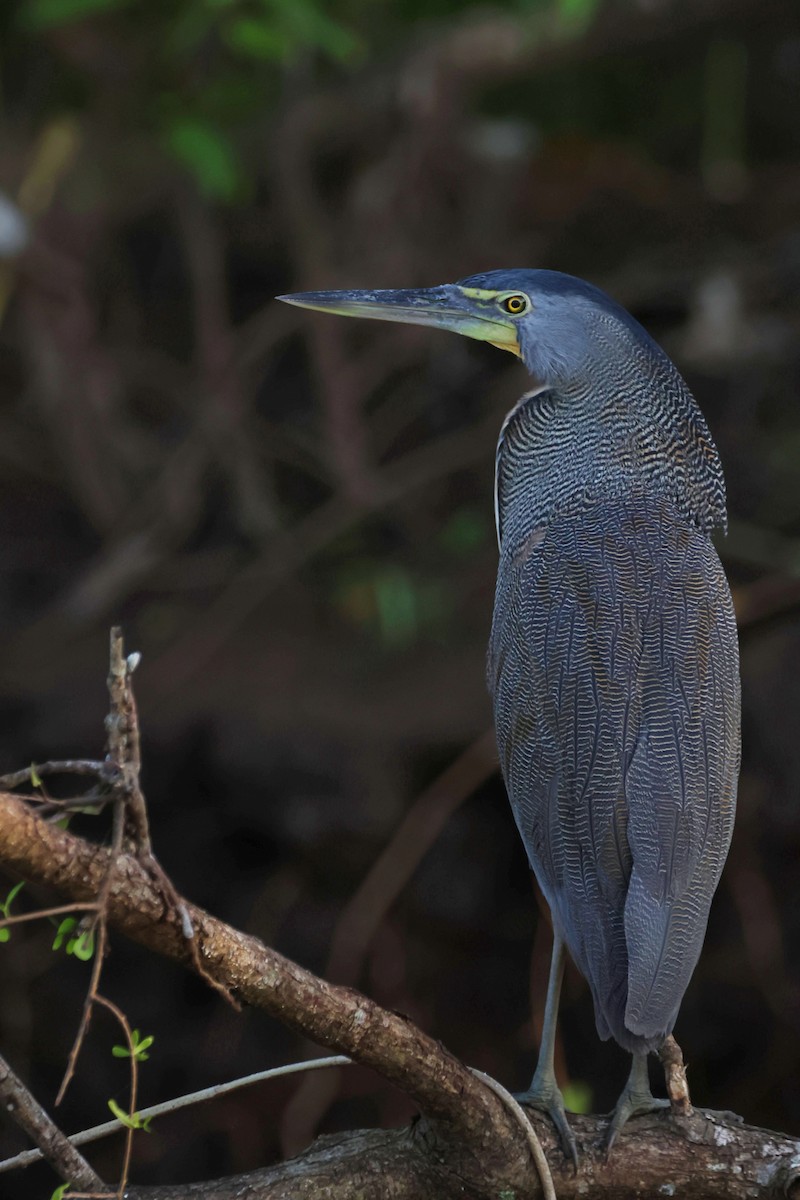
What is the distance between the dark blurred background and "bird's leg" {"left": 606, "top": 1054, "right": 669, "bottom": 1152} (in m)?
1.41

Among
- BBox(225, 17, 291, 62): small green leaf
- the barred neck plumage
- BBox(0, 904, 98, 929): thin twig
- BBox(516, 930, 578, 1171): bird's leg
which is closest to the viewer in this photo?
BBox(0, 904, 98, 929): thin twig

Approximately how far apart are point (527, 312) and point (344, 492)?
1.85 m

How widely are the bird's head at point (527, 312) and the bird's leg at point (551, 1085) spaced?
803 millimetres

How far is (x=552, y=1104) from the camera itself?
67.5 inches

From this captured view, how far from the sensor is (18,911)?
3.54 metres

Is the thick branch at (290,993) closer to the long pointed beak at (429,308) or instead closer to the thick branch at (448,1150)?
the thick branch at (448,1150)

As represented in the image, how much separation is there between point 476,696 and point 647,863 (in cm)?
181

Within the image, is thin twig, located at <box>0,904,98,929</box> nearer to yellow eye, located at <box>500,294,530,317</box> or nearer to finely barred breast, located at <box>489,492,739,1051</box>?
finely barred breast, located at <box>489,492,739,1051</box>

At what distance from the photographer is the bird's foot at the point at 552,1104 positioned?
164 centimetres

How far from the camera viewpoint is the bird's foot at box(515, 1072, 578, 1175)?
1643 mm

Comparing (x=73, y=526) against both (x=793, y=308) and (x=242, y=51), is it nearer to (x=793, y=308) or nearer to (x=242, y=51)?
(x=242, y=51)

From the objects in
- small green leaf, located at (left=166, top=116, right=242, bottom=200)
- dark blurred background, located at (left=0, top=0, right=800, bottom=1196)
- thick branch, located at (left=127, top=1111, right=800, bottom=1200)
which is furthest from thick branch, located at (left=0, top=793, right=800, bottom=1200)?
small green leaf, located at (left=166, top=116, right=242, bottom=200)

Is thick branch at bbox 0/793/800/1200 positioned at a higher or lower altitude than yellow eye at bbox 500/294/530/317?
lower

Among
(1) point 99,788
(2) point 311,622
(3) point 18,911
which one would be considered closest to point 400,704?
(2) point 311,622
